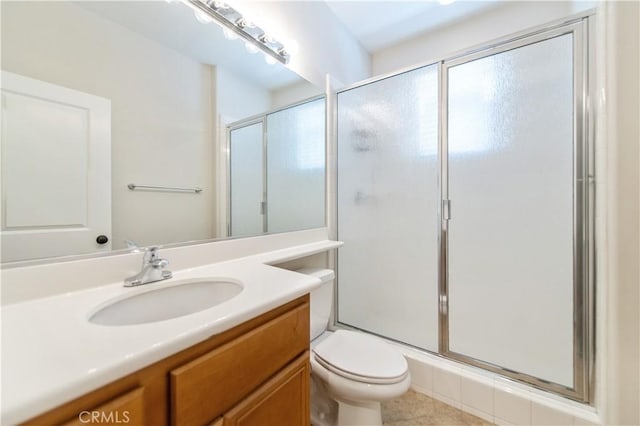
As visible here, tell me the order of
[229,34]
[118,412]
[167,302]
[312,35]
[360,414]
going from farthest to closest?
[312,35] < [229,34] < [360,414] < [167,302] < [118,412]

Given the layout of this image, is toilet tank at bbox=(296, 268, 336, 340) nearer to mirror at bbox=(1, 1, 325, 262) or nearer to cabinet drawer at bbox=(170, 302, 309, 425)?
mirror at bbox=(1, 1, 325, 262)

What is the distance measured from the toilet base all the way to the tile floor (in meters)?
0.25

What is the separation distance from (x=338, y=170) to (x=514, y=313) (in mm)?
1351

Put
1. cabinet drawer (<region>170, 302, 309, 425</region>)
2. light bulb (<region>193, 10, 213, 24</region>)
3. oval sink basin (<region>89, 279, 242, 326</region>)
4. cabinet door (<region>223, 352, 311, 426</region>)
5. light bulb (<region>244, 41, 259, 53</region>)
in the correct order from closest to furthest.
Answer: cabinet drawer (<region>170, 302, 309, 425</region>), cabinet door (<region>223, 352, 311, 426</region>), oval sink basin (<region>89, 279, 242, 326</region>), light bulb (<region>193, 10, 213, 24</region>), light bulb (<region>244, 41, 259, 53</region>)

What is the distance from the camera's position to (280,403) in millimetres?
719

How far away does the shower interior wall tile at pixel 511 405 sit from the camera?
122 centimetres

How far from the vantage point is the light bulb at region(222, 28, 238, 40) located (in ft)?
3.92

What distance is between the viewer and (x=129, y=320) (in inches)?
29.3

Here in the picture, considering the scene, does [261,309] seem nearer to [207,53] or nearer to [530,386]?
[207,53]

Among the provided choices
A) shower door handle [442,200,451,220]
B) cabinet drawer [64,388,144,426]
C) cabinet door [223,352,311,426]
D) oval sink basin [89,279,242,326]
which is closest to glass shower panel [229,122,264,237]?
oval sink basin [89,279,242,326]

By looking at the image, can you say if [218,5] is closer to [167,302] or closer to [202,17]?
[202,17]

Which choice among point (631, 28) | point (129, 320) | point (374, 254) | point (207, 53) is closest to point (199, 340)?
point (129, 320)

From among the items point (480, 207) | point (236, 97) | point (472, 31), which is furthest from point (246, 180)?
point (472, 31)

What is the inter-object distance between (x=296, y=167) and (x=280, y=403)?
130cm
